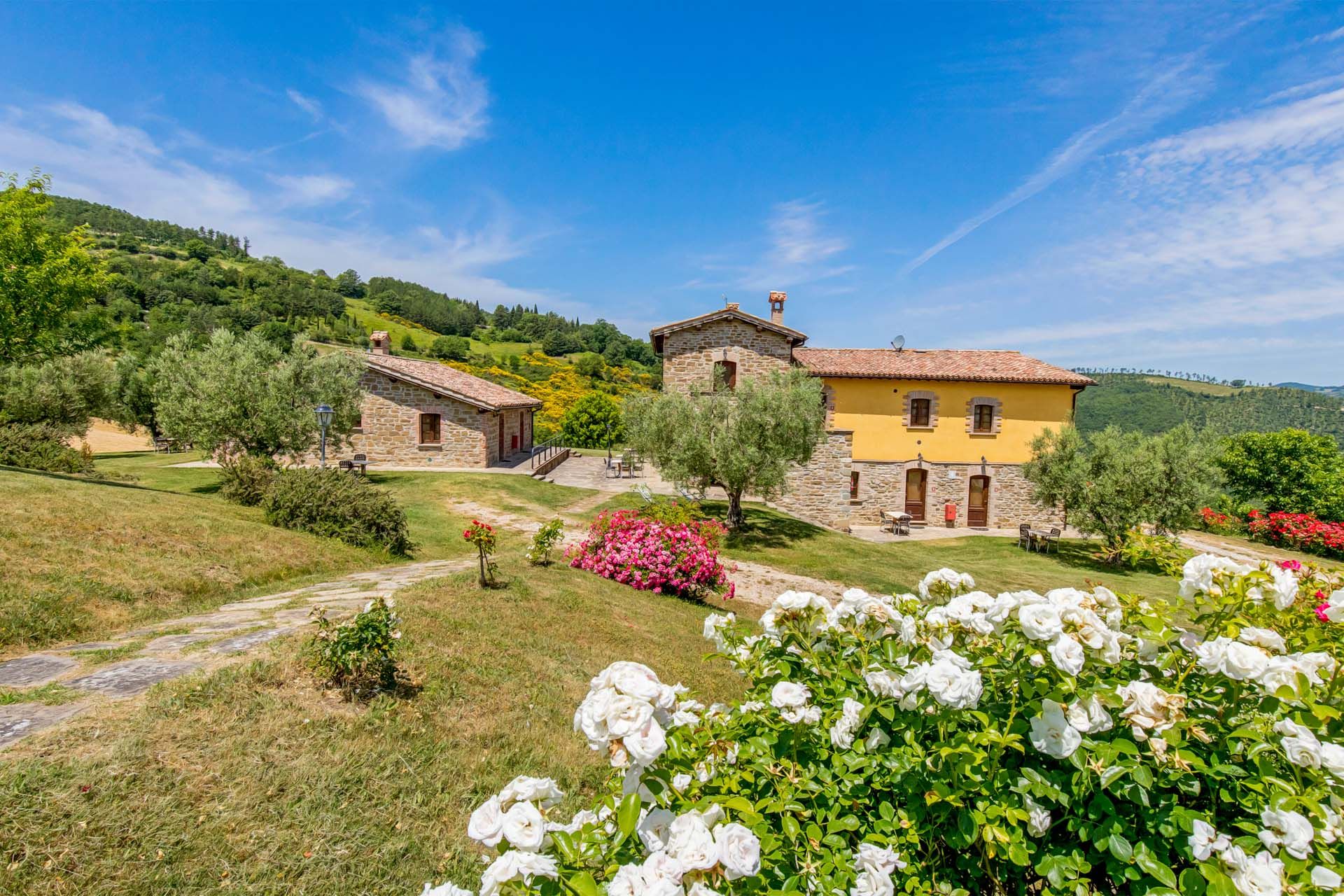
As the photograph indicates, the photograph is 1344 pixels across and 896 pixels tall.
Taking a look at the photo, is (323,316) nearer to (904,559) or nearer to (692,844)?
(904,559)

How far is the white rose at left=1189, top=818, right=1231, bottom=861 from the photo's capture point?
5.37 ft

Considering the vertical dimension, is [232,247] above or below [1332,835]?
above

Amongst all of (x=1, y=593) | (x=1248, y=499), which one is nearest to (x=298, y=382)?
(x=1, y=593)

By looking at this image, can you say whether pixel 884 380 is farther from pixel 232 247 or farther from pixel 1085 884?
pixel 232 247

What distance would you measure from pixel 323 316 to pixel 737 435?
239 ft

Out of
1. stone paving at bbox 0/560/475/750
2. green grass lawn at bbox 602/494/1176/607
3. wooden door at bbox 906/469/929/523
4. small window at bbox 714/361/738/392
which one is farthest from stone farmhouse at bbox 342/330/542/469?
wooden door at bbox 906/469/929/523

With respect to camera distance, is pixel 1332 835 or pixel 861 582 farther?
pixel 861 582

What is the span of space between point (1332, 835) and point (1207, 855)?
0.29 metres

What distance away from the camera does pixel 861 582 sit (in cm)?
1324

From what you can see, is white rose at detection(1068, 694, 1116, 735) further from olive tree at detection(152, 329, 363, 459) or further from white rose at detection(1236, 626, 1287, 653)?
olive tree at detection(152, 329, 363, 459)

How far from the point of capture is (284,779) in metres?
3.76

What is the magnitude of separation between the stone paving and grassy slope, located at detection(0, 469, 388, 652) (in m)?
0.64

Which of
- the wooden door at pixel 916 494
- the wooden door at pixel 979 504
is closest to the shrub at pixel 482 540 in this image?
the wooden door at pixel 916 494

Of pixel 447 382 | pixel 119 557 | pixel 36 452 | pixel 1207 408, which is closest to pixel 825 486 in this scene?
pixel 447 382
